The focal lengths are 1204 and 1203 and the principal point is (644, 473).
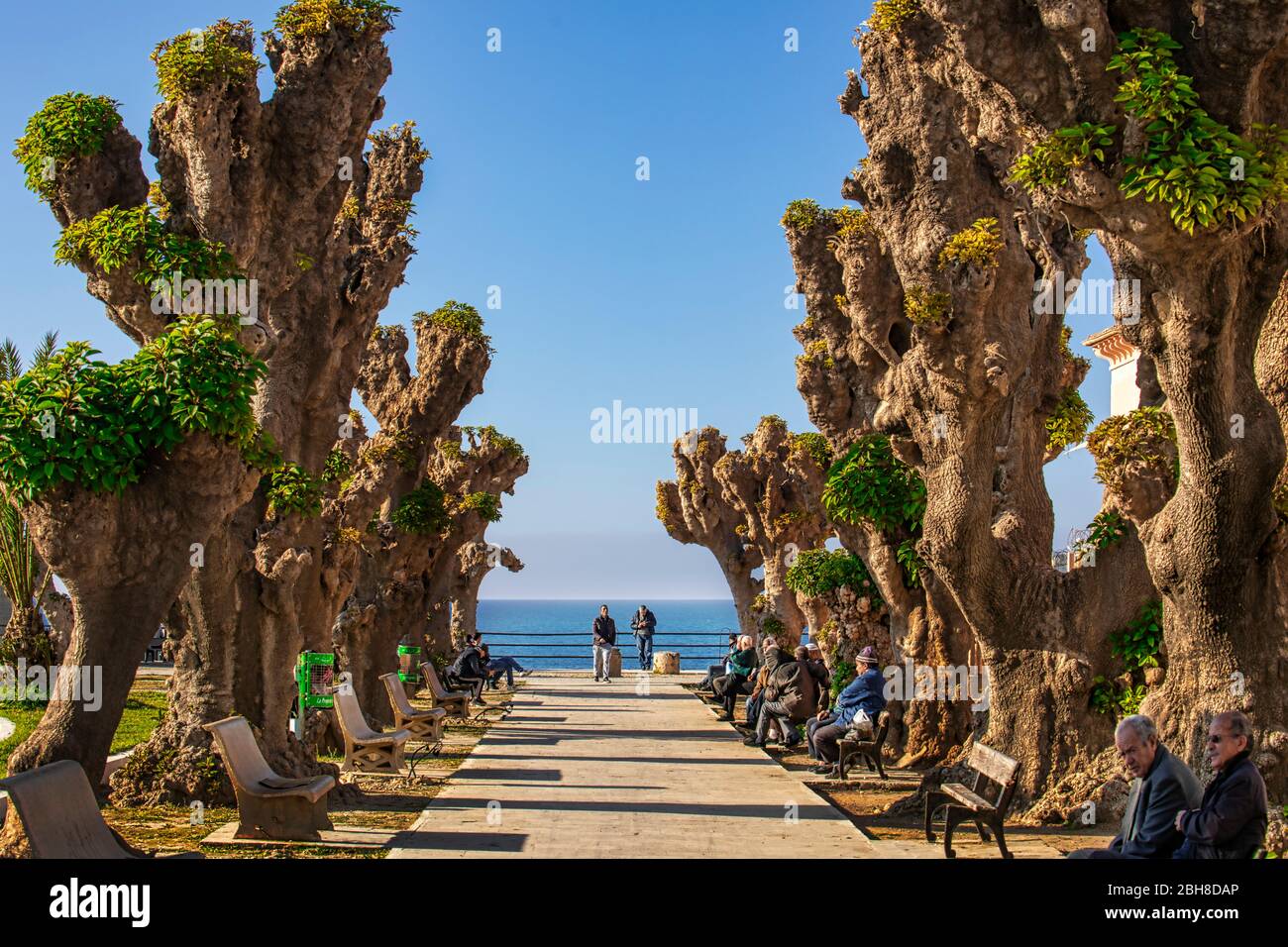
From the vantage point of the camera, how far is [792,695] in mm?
16125

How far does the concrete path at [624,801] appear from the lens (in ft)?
31.2

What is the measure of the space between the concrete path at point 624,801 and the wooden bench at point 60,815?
2.51 meters

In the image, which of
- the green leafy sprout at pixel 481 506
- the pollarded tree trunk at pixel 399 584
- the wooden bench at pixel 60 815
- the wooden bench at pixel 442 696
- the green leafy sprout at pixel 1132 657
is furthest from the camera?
the green leafy sprout at pixel 481 506

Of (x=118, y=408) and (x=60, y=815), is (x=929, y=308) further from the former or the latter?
(x=60, y=815)

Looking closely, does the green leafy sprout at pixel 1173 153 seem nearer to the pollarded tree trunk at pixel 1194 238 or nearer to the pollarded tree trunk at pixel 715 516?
the pollarded tree trunk at pixel 1194 238

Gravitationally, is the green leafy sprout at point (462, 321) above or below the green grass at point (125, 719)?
above

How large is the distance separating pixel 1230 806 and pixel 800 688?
32.8 ft

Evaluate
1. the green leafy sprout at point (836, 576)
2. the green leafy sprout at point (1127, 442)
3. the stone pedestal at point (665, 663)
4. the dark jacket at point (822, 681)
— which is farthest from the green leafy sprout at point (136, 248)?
the stone pedestal at point (665, 663)

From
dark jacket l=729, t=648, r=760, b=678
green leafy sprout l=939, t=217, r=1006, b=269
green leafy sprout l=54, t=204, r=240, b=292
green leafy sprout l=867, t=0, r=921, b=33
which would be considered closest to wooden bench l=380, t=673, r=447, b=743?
green leafy sprout l=54, t=204, r=240, b=292

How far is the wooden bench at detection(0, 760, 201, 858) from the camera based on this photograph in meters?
6.38

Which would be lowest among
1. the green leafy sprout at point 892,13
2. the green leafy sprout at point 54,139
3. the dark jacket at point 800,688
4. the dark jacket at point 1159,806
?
the dark jacket at point 800,688

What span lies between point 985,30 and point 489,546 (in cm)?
2418

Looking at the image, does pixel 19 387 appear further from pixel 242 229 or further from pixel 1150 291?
pixel 1150 291
